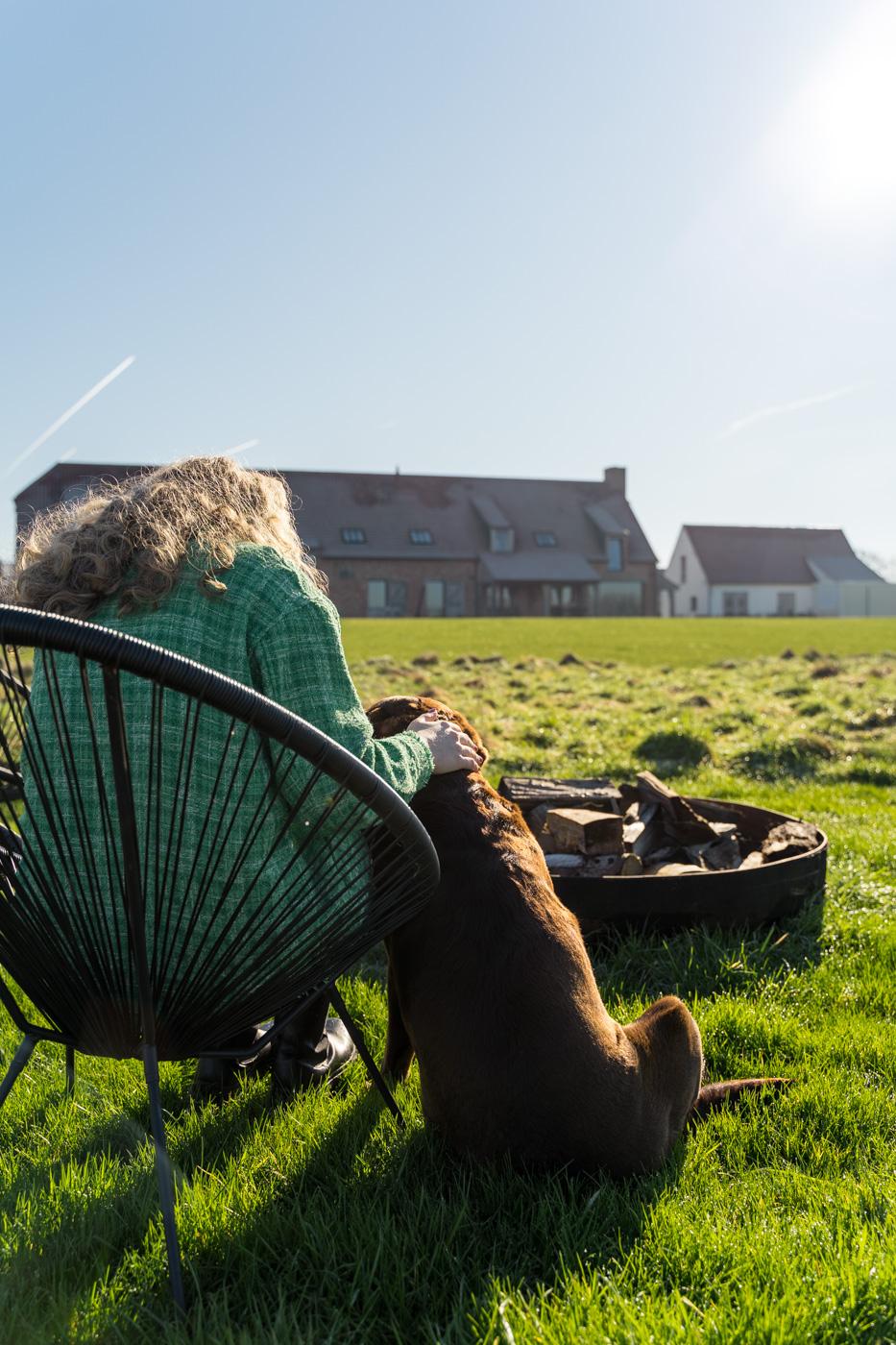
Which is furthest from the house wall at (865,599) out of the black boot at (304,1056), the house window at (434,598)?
the black boot at (304,1056)

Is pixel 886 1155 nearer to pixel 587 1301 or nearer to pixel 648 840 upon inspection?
pixel 587 1301

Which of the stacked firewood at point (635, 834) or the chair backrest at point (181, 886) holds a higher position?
the chair backrest at point (181, 886)

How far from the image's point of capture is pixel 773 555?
2803 inches

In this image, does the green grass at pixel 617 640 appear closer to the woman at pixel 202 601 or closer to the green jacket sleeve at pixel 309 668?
the woman at pixel 202 601

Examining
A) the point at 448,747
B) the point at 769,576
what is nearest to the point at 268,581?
the point at 448,747

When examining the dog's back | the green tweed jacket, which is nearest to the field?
the dog's back

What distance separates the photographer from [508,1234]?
7.29 feet

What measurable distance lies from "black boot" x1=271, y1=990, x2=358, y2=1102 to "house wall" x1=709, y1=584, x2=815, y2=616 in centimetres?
6714

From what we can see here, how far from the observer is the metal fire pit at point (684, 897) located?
3.91m

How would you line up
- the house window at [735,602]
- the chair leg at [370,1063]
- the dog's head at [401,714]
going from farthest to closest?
the house window at [735,602], the dog's head at [401,714], the chair leg at [370,1063]

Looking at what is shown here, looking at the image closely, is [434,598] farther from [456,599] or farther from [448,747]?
[448,747]

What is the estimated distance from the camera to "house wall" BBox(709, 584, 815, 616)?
226 ft

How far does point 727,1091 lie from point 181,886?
1.63 metres

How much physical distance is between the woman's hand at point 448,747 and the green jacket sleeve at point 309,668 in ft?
0.87
